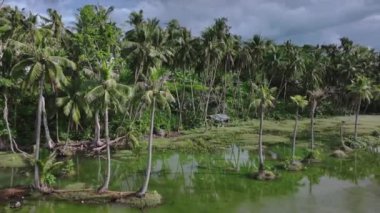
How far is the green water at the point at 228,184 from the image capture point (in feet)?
123

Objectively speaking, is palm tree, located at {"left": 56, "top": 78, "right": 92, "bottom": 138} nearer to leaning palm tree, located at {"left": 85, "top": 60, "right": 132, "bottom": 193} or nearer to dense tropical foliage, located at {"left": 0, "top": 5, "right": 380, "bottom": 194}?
dense tropical foliage, located at {"left": 0, "top": 5, "right": 380, "bottom": 194}

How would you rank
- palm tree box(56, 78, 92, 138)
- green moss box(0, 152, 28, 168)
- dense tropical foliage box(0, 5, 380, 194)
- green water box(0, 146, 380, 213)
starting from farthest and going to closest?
palm tree box(56, 78, 92, 138)
green moss box(0, 152, 28, 168)
dense tropical foliage box(0, 5, 380, 194)
green water box(0, 146, 380, 213)

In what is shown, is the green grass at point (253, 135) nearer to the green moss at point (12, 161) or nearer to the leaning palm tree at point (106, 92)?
the green moss at point (12, 161)

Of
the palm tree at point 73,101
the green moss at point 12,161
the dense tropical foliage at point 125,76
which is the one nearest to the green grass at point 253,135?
the dense tropical foliage at point 125,76

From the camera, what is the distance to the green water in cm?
3734

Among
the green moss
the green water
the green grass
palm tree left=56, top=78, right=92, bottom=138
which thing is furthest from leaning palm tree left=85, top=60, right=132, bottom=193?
the green grass

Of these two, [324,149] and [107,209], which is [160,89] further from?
[324,149]

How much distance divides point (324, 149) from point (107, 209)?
36283mm

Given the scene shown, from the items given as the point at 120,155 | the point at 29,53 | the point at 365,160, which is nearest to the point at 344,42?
the point at 365,160

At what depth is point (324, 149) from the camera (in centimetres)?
6378

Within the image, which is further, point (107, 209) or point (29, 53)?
point (29, 53)

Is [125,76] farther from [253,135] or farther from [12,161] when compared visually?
[12,161]

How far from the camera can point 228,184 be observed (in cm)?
4494

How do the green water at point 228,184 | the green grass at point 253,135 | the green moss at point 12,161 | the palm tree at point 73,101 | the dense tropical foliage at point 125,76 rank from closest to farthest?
the green water at point 228,184 → the dense tropical foliage at point 125,76 → the green moss at point 12,161 → the palm tree at point 73,101 → the green grass at point 253,135
